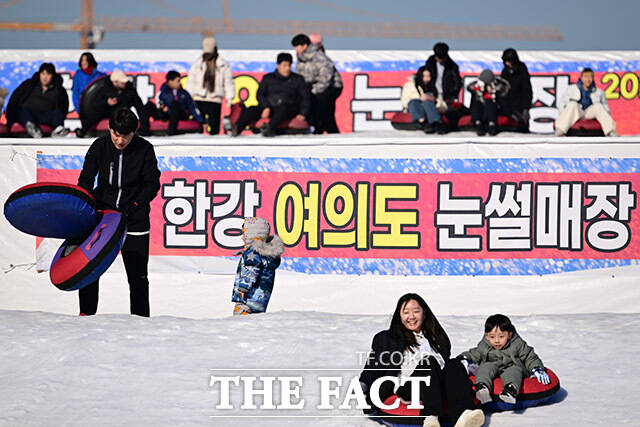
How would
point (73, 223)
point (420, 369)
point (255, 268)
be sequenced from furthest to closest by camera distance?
1. point (255, 268)
2. point (73, 223)
3. point (420, 369)

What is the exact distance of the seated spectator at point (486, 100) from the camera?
39.5ft

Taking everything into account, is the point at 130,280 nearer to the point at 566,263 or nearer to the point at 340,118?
the point at 566,263

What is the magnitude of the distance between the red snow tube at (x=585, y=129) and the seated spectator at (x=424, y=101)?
1.69 m

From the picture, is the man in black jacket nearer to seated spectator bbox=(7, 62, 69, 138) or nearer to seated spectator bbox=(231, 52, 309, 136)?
seated spectator bbox=(231, 52, 309, 136)

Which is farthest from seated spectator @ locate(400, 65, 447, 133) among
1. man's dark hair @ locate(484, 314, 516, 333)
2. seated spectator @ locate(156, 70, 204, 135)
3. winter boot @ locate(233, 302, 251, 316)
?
man's dark hair @ locate(484, 314, 516, 333)

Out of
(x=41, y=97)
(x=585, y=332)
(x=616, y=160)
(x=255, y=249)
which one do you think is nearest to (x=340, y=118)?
(x=41, y=97)

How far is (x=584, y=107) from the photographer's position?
39.6 ft

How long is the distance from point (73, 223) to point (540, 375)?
13.3 ft

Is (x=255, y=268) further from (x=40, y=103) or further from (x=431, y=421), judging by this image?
(x=40, y=103)

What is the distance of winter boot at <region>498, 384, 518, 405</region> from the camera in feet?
18.7

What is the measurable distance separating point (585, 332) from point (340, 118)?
975 centimetres

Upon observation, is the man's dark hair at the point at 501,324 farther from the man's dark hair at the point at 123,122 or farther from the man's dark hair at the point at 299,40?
the man's dark hair at the point at 299,40

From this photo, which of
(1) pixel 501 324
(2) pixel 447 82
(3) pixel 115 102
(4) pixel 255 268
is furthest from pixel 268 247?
(2) pixel 447 82

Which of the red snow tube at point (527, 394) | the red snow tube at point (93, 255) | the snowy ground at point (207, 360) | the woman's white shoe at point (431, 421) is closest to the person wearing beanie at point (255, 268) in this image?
the snowy ground at point (207, 360)
